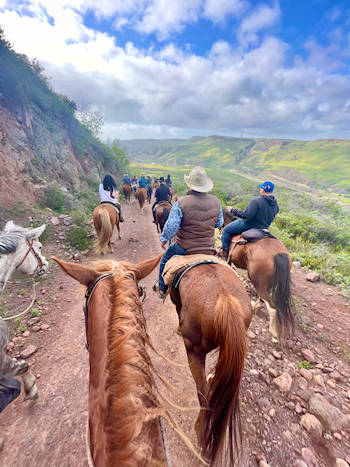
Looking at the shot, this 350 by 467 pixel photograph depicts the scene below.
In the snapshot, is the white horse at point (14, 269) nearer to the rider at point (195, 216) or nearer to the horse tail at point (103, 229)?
the rider at point (195, 216)

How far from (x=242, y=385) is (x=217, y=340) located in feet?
4.78

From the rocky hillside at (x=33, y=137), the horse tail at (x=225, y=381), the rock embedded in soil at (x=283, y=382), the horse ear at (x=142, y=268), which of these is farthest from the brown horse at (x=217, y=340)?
the rocky hillside at (x=33, y=137)

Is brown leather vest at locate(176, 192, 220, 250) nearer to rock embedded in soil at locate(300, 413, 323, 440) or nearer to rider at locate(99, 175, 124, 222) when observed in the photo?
rock embedded in soil at locate(300, 413, 323, 440)

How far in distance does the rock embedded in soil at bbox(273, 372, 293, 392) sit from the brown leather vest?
86.0 inches

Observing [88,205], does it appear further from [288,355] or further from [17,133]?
[288,355]

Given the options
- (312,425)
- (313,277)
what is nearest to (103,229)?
(312,425)

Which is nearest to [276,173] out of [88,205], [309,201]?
[309,201]

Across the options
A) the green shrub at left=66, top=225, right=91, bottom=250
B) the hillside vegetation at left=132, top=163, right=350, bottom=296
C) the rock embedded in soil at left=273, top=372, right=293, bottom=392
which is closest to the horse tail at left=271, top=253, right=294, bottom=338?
the rock embedded in soil at left=273, top=372, right=293, bottom=392

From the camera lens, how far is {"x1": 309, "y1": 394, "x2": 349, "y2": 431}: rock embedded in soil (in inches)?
93.3

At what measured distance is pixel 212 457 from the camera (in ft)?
6.31

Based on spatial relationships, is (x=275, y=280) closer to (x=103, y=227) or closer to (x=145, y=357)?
(x=145, y=357)

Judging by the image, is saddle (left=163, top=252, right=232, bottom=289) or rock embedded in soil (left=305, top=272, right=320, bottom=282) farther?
rock embedded in soil (left=305, top=272, right=320, bottom=282)

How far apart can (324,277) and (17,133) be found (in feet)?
44.8

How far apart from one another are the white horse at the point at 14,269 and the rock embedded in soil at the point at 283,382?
323cm
